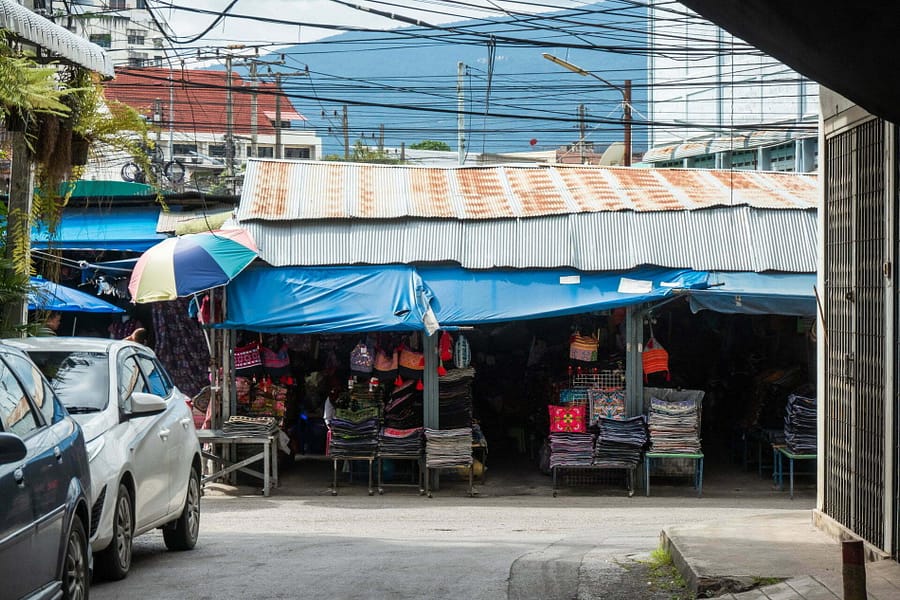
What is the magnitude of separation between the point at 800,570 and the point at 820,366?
267 cm

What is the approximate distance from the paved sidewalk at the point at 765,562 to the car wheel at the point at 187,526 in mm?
4231

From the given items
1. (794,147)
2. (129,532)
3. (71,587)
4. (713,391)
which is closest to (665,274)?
(713,391)

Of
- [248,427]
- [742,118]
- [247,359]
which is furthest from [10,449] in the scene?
[742,118]

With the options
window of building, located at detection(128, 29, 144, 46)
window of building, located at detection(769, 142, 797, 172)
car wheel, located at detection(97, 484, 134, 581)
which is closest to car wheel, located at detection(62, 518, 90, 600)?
car wheel, located at detection(97, 484, 134, 581)

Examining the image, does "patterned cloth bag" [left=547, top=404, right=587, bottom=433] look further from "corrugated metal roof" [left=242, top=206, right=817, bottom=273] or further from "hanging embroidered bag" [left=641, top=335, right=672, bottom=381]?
"corrugated metal roof" [left=242, top=206, right=817, bottom=273]

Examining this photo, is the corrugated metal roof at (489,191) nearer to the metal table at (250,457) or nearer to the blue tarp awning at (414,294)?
the blue tarp awning at (414,294)

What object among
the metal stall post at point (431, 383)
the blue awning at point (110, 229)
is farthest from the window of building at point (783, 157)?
the blue awning at point (110, 229)

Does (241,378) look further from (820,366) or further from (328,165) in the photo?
(820,366)

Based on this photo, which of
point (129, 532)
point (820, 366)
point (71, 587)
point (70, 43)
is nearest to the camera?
point (71, 587)

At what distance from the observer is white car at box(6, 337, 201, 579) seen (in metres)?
7.97

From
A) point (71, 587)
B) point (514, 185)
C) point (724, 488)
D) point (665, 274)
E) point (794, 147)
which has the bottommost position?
point (724, 488)

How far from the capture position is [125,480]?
8359mm

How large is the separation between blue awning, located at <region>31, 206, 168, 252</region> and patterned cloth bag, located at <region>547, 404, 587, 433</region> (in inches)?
338

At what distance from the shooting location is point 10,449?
16.3 ft
